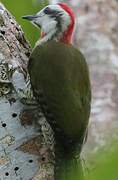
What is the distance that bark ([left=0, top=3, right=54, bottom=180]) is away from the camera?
2.44 metres

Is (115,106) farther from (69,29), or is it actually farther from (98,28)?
(69,29)

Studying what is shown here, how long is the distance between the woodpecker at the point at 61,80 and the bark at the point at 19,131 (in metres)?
0.08

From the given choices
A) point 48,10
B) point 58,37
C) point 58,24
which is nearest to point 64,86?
point 58,37

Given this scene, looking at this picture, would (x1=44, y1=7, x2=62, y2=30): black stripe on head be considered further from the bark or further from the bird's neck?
the bark

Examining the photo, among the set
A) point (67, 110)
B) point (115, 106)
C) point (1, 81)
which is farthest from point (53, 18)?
point (115, 106)

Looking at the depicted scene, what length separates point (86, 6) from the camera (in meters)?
6.86

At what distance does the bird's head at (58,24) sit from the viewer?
9.84ft

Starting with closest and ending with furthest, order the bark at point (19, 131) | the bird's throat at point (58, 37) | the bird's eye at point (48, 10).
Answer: the bark at point (19, 131) < the bird's throat at point (58, 37) < the bird's eye at point (48, 10)

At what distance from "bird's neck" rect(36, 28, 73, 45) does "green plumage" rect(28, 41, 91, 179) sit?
6cm

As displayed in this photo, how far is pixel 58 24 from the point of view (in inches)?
121

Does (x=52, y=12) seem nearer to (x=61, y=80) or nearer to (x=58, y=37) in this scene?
(x=58, y=37)

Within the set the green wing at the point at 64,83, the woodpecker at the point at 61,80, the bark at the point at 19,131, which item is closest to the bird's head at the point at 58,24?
the woodpecker at the point at 61,80

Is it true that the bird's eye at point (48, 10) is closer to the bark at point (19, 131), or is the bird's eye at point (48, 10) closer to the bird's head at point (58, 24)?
the bird's head at point (58, 24)

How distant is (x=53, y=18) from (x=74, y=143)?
110cm
